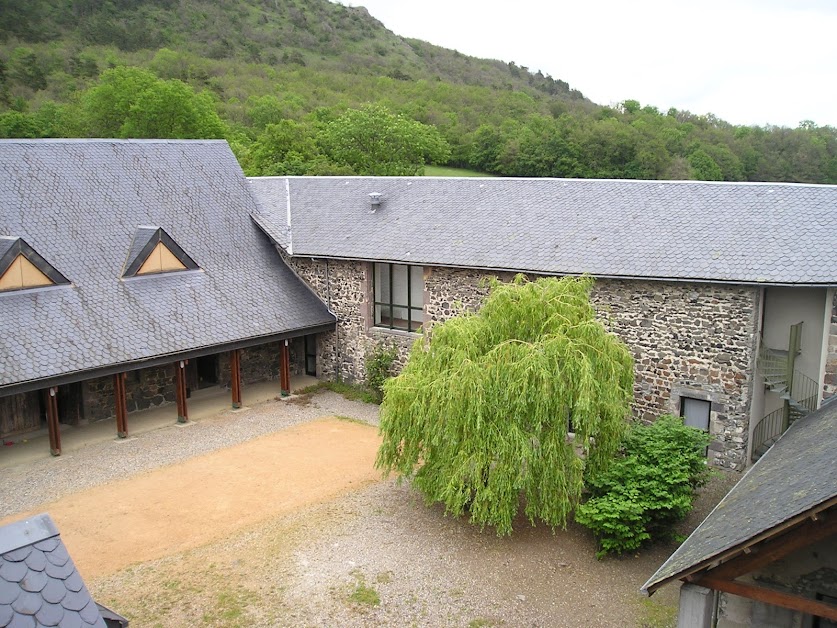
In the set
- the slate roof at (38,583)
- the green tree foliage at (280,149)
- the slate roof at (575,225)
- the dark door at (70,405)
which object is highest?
the green tree foliage at (280,149)

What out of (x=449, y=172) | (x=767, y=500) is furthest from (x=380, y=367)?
(x=449, y=172)

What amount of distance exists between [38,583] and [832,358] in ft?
41.1

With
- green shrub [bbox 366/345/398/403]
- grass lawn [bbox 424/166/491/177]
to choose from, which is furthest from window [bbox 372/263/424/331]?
grass lawn [bbox 424/166/491/177]

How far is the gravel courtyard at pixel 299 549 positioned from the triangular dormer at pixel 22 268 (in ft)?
11.4

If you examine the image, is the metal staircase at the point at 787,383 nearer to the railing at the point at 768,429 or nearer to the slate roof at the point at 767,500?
the railing at the point at 768,429

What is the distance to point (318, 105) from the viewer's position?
5525cm

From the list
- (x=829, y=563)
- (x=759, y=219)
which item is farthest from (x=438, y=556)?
(x=759, y=219)

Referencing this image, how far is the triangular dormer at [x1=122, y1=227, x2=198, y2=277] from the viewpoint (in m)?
16.8

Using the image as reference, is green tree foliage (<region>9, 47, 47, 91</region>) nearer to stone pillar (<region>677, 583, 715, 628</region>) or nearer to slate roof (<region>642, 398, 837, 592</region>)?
slate roof (<region>642, 398, 837, 592</region>)

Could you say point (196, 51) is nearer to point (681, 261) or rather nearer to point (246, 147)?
point (246, 147)

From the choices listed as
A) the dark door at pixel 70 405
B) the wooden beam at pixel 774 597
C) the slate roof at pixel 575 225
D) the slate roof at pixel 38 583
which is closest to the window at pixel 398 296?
the slate roof at pixel 575 225

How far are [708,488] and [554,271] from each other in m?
4.92

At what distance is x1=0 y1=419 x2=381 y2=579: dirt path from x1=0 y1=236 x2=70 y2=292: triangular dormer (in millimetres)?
4529

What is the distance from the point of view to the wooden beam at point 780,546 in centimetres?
623
